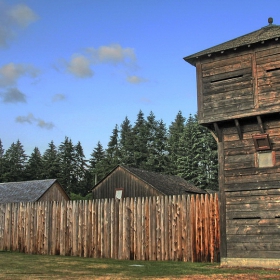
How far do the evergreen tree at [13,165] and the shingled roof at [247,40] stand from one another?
68557 millimetres

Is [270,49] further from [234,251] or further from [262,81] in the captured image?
[234,251]

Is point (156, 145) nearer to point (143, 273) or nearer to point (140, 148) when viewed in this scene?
point (140, 148)

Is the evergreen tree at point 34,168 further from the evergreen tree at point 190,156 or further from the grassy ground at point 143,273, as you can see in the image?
the grassy ground at point 143,273

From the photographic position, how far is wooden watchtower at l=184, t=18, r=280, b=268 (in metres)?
14.9

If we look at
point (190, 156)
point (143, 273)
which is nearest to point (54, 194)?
point (190, 156)

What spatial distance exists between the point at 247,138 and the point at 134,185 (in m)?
22.6

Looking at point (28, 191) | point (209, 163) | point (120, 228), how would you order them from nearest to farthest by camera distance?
point (120, 228) < point (28, 191) < point (209, 163)

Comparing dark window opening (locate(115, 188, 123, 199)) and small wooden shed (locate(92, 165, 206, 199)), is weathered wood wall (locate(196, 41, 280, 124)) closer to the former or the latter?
small wooden shed (locate(92, 165, 206, 199))

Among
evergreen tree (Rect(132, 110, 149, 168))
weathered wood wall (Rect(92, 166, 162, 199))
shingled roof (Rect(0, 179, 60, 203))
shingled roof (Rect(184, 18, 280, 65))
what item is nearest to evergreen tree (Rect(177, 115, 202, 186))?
evergreen tree (Rect(132, 110, 149, 168))

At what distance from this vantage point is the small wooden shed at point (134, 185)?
36.7 m

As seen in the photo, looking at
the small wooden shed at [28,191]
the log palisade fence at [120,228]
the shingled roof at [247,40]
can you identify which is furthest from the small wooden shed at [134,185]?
the shingled roof at [247,40]

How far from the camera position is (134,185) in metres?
37.5

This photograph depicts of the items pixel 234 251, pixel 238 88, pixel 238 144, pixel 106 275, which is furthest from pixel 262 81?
pixel 106 275

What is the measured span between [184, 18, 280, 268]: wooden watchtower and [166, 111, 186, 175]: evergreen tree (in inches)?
2152
